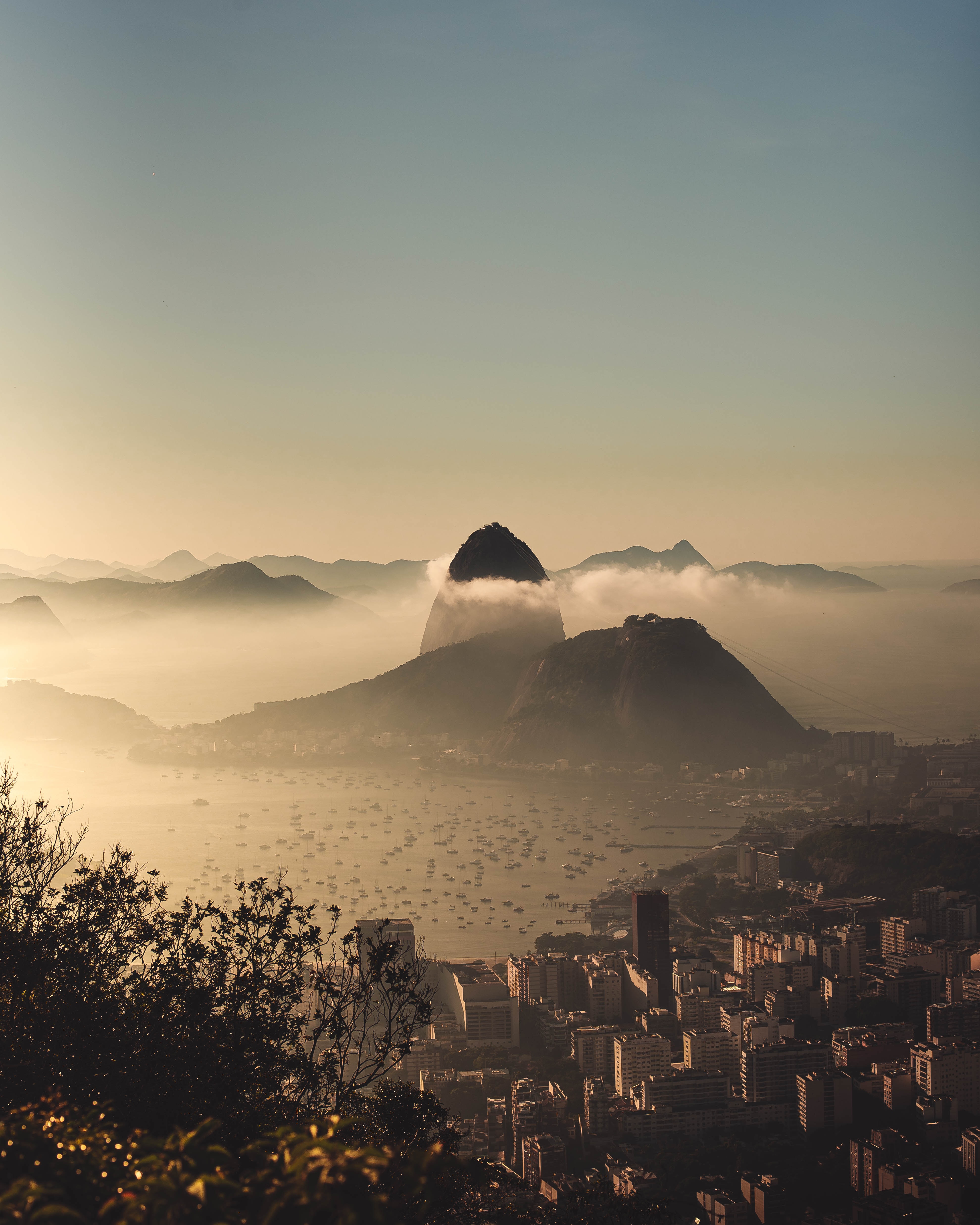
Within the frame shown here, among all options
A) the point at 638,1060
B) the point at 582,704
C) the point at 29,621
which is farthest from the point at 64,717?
the point at 638,1060

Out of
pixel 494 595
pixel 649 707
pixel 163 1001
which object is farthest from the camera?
pixel 494 595

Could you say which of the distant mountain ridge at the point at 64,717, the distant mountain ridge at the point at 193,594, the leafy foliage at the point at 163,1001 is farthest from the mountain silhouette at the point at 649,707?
the leafy foliage at the point at 163,1001

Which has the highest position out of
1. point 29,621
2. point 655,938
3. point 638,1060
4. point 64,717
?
point 29,621

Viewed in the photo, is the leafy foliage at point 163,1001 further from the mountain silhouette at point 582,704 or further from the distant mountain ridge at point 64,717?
the mountain silhouette at point 582,704

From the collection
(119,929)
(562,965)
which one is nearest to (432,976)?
(562,965)

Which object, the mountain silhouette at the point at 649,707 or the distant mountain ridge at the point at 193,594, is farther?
the distant mountain ridge at the point at 193,594

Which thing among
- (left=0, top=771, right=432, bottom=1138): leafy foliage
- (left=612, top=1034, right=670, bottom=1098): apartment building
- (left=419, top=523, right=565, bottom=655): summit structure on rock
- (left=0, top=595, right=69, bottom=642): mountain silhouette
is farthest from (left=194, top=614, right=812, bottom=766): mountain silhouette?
(left=0, top=771, right=432, bottom=1138): leafy foliage

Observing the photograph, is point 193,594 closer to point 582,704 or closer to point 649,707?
point 582,704
